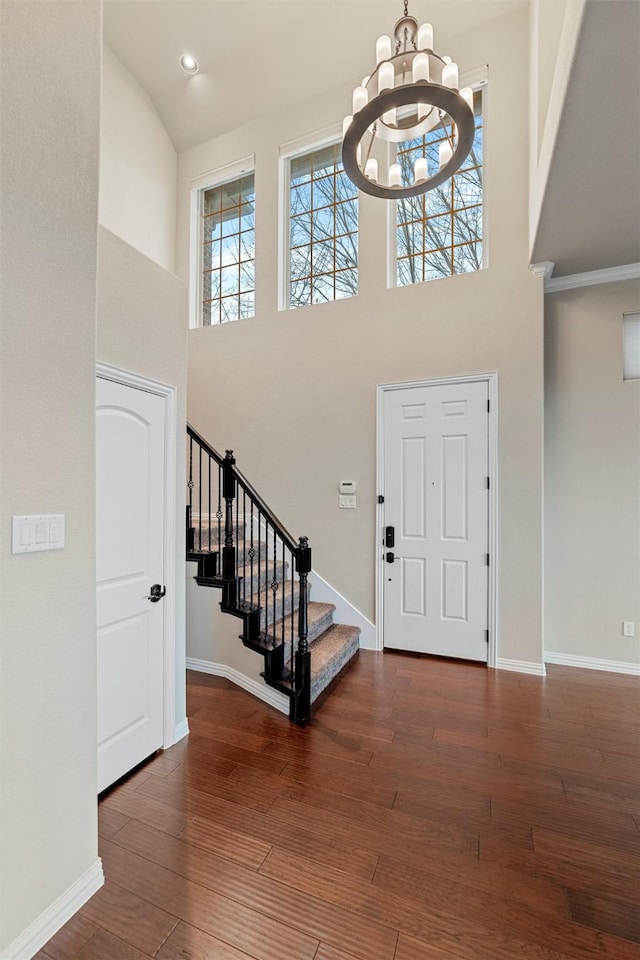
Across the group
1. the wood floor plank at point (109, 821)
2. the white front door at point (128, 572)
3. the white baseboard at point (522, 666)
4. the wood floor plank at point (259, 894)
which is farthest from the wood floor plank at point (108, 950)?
the white baseboard at point (522, 666)

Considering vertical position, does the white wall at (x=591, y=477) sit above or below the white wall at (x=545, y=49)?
below

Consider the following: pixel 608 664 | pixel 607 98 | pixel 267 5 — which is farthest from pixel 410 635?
pixel 267 5

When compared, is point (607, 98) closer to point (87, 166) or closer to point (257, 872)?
point (87, 166)

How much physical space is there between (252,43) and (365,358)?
3.34 meters

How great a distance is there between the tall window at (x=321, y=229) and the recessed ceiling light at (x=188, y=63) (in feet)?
4.27

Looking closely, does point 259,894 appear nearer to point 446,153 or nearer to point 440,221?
point 446,153

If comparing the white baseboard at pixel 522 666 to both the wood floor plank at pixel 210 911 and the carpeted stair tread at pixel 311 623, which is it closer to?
the carpeted stair tread at pixel 311 623

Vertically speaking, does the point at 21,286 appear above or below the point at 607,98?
below

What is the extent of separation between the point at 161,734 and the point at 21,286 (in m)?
2.33

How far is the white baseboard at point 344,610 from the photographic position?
3.93 m

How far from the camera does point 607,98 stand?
200 cm

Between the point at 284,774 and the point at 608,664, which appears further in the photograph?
the point at 608,664

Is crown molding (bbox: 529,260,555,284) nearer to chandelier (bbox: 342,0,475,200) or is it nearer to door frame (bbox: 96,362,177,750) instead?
chandelier (bbox: 342,0,475,200)

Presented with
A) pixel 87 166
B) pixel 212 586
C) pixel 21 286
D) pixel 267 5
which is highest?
pixel 267 5
